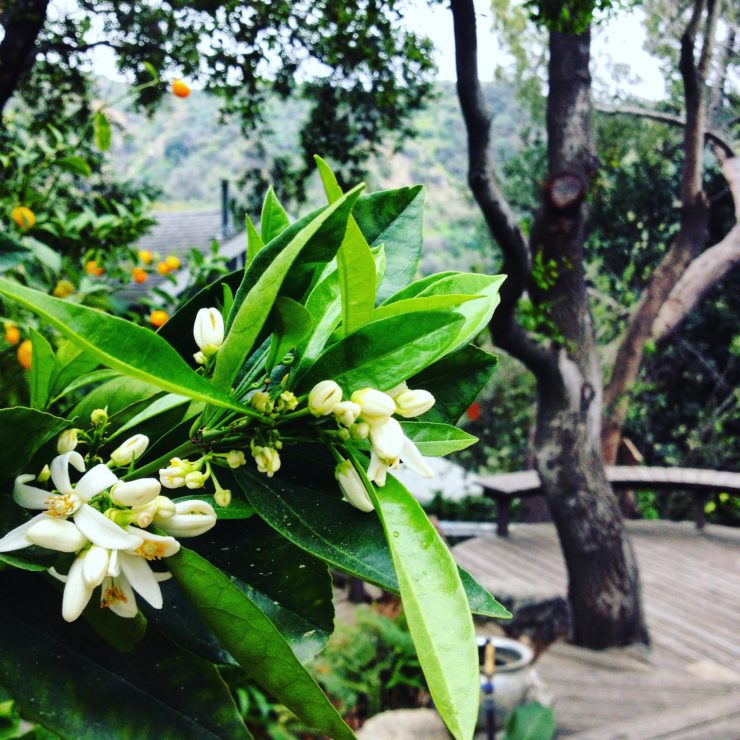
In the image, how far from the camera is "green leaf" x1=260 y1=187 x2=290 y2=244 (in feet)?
1.23

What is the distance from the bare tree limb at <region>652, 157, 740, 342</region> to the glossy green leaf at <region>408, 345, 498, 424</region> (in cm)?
538

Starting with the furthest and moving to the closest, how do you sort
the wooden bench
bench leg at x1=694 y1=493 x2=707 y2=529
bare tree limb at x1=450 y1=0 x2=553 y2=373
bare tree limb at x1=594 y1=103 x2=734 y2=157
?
bare tree limb at x1=594 y1=103 x2=734 y2=157 → bench leg at x1=694 y1=493 x2=707 y2=529 → the wooden bench → bare tree limb at x1=450 y1=0 x2=553 y2=373

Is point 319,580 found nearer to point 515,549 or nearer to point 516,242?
point 516,242

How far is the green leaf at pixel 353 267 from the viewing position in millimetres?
290

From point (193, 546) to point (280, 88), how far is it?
3890mm

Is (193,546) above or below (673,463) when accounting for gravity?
above

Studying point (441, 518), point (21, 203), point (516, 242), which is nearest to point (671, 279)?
point (516, 242)

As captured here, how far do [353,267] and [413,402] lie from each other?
0.20 feet

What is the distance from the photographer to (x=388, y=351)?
0.30 metres

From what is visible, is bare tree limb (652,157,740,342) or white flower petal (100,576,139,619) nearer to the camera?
white flower petal (100,576,139,619)

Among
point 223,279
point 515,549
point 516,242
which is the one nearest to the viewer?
point 223,279

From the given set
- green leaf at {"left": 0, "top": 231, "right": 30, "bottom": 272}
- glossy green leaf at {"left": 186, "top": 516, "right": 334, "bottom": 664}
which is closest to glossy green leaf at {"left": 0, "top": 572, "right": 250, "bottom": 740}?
glossy green leaf at {"left": 186, "top": 516, "right": 334, "bottom": 664}

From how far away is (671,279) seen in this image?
557cm

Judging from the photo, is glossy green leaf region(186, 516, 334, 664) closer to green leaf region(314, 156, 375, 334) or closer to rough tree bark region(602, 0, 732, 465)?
green leaf region(314, 156, 375, 334)
